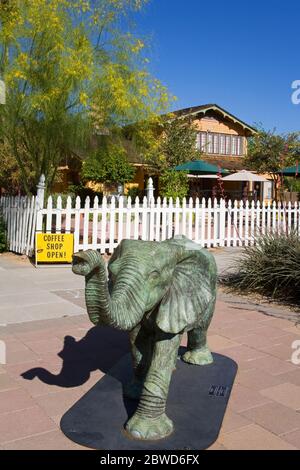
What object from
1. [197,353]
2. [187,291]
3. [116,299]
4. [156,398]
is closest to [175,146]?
[197,353]

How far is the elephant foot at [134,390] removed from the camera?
3221 millimetres

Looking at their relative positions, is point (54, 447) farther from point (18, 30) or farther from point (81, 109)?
point (18, 30)

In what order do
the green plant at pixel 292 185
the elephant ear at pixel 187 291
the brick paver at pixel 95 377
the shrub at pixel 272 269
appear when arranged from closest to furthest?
A: the elephant ear at pixel 187 291 → the brick paver at pixel 95 377 → the shrub at pixel 272 269 → the green plant at pixel 292 185

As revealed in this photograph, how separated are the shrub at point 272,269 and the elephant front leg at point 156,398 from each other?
4.21m

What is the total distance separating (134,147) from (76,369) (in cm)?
1017

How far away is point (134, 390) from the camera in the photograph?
3234 mm

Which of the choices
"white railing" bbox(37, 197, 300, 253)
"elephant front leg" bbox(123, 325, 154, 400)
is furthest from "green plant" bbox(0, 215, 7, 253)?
"elephant front leg" bbox(123, 325, 154, 400)

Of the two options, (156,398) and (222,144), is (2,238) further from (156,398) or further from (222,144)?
(222,144)

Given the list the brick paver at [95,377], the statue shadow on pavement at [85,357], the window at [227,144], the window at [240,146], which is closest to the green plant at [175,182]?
the window at [227,144]

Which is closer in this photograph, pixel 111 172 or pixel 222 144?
pixel 111 172

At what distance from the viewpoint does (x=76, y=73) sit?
33.6 ft

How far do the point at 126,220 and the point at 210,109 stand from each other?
22.2 meters

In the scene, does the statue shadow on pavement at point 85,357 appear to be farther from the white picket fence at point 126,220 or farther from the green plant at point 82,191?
the green plant at point 82,191

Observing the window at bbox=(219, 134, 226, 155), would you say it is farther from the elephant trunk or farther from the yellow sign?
the elephant trunk
